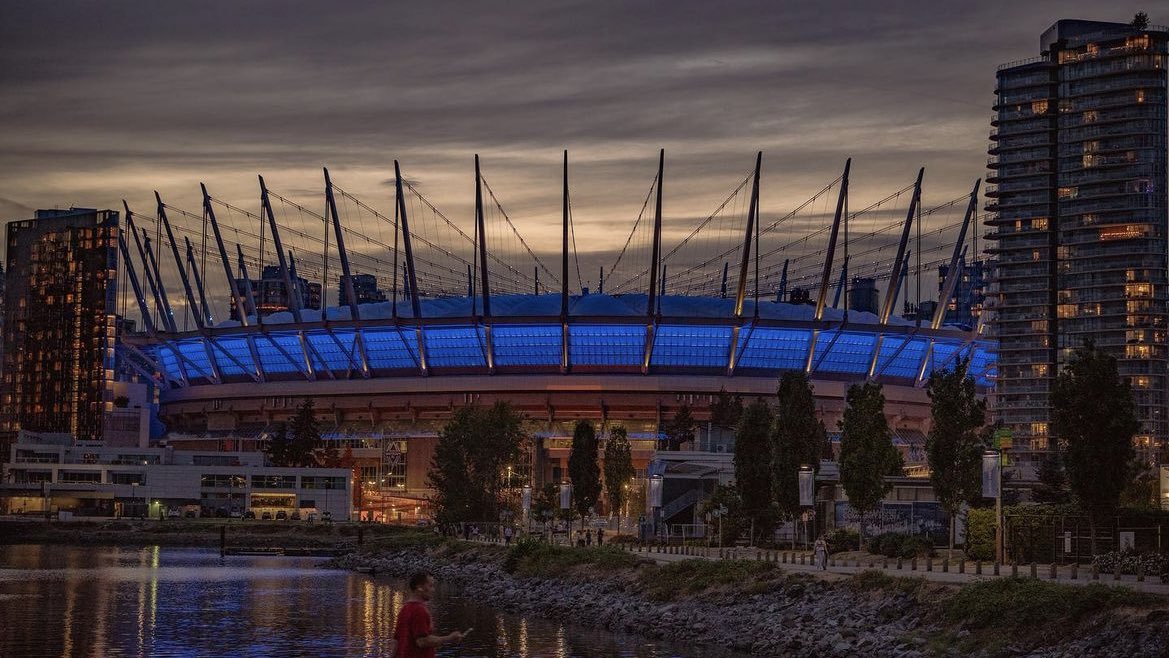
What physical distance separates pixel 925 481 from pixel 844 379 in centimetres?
10427

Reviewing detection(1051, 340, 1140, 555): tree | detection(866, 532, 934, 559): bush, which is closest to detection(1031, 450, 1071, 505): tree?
detection(866, 532, 934, 559): bush

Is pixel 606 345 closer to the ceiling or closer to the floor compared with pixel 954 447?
closer to the ceiling

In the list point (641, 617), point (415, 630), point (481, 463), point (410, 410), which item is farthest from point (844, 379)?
point (415, 630)

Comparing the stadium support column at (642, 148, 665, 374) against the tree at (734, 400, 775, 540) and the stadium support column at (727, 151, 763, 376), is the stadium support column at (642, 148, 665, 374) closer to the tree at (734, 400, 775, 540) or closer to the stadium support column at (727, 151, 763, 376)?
the stadium support column at (727, 151, 763, 376)

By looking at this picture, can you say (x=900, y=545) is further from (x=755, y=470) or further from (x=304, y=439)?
(x=304, y=439)

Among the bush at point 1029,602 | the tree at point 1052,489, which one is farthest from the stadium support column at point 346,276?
the bush at point 1029,602

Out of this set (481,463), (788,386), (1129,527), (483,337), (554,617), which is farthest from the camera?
(483,337)

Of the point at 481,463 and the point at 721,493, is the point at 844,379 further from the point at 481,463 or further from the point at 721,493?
the point at 721,493

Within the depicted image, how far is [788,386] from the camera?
279 ft

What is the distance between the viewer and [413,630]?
24781 millimetres

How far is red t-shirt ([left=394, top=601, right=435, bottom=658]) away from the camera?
81.3 feet

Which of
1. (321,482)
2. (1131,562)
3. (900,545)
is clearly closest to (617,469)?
(321,482)

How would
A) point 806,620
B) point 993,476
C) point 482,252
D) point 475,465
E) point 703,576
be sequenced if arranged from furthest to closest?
point 482,252, point 475,465, point 703,576, point 993,476, point 806,620

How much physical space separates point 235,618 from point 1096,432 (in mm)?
40072
